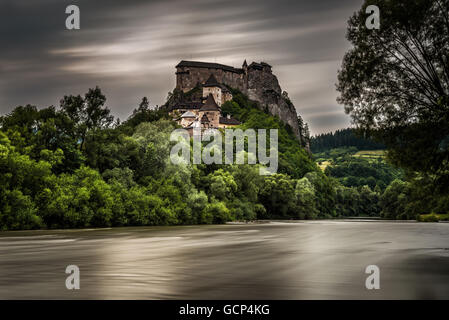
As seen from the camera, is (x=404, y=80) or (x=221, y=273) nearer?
(x=221, y=273)

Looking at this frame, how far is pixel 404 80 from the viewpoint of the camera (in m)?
29.7

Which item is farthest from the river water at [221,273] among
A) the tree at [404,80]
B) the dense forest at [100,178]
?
the dense forest at [100,178]

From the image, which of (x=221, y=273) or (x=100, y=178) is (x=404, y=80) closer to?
(x=221, y=273)

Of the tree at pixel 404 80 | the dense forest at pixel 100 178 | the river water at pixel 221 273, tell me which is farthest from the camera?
the dense forest at pixel 100 178

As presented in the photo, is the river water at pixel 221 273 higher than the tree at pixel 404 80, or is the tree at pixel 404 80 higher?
the tree at pixel 404 80

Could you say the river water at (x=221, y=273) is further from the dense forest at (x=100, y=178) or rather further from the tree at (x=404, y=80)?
the dense forest at (x=100, y=178)

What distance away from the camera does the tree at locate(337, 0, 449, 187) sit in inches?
1125

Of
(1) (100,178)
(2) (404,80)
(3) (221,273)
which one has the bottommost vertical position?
(3) (221,273)

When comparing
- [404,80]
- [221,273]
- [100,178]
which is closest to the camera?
[221,273]

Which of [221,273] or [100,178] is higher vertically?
[100,178]

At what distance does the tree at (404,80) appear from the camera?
2858cm

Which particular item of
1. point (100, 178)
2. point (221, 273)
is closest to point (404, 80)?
point (221, 273)

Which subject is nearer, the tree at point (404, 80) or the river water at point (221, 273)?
the river water at point (221, 273)

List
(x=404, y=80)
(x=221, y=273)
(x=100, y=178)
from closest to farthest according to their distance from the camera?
1. (x=221, y=273)
2. (x=404, y=80)
3. (x=100, y=178)
